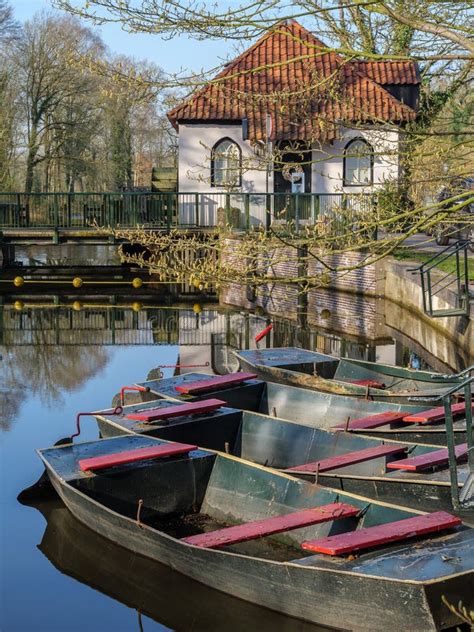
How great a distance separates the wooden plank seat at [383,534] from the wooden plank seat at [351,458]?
4.83 feet

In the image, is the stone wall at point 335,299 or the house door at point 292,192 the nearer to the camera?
the stone wall at point 335,299

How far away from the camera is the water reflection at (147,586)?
7.43 metres

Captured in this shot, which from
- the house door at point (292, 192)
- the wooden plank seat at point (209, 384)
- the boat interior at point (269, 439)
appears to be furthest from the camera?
the house door at point (292, 192)

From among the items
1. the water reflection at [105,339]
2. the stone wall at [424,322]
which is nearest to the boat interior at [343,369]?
the water reflection at [105,339]

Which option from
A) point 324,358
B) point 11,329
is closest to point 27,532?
point 324,358

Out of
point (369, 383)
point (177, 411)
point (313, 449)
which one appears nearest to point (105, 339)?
point (369, 383)

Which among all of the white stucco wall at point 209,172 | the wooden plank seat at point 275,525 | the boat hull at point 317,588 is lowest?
the boat hull at point 317,588

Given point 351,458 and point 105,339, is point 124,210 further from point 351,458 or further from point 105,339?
point 351,458

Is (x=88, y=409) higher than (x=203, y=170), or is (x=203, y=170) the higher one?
(x=203, y=170)

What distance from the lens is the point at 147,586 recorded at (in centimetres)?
816

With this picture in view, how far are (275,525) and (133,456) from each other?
1.76 metres

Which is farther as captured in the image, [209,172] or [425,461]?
[209,172]

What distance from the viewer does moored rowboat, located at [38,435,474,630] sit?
6.59 meters

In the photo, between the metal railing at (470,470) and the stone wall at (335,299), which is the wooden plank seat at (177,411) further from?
the stone wall at (335,299)
